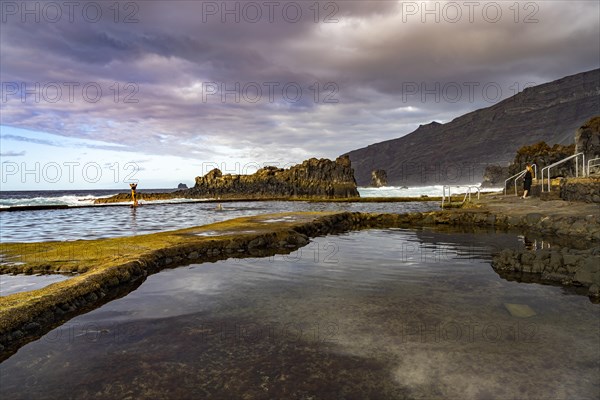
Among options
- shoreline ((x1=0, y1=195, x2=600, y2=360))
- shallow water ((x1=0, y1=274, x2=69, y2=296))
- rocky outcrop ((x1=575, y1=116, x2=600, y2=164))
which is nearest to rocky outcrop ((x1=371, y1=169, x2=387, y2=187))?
rocky outcrop ((x1=575, y1=116, x2=600, y2=164))

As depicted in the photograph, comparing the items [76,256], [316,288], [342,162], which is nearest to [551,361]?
[316,288]

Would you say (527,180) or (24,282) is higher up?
(527,180)

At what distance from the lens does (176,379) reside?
221 inches

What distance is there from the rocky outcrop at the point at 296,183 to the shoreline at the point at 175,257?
7229cm

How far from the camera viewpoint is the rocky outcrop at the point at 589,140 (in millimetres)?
43722

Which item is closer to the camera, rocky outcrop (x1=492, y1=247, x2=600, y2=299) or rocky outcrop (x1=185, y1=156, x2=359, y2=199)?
rocky outcrop (x1=492, y1=247, x2=600, y2=299)

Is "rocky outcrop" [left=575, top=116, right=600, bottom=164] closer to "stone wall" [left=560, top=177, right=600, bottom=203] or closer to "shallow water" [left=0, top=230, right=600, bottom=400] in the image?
"stone wall" [left=560, top=177, right=600, bottom=203]

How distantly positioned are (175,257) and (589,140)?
5191 cm

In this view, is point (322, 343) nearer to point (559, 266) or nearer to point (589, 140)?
point (559, 266)

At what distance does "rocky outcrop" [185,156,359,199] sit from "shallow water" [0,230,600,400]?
8411cm

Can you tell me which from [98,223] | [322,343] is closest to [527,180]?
[322,343]

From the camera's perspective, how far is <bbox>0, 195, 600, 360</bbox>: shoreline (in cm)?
821

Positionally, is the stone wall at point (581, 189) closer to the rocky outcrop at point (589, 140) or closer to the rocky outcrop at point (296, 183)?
the rocky outcrop at point (589, 140)

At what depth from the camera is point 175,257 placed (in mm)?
14586
